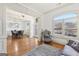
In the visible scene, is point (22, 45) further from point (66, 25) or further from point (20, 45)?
point (66, 25)

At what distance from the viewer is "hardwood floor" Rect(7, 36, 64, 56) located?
1675mm

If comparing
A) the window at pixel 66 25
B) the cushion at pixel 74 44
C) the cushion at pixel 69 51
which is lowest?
the cushion at pixel 69 51

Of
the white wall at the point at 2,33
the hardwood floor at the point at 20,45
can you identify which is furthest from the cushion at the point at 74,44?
the white wall at the point at 2,33

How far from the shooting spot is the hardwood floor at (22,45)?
167 centimetres

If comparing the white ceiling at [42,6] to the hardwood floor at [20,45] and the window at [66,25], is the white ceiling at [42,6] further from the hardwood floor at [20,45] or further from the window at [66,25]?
the hardwood floor at [20,45]

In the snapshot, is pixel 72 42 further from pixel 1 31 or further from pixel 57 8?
pixel 1 31

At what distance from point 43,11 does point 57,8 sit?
0.24 m

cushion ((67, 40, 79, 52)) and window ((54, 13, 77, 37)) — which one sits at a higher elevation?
window ((54, 13, 77, 37))

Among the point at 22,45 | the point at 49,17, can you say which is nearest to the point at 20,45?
the point at 22,45

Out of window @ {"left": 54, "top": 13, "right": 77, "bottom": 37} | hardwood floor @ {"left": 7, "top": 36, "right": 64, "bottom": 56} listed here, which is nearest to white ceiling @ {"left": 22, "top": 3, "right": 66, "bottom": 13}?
window @ {"left": 54, "top": 13, "right": 77, "bottom": 37}

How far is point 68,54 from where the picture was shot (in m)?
1.46

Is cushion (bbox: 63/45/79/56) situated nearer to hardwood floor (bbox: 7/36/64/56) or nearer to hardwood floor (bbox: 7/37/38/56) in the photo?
hardwood floor (bbox: 7/36/64/56)

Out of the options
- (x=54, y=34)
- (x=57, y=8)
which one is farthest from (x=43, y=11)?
(x=54, y=34)

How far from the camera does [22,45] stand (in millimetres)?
1790
